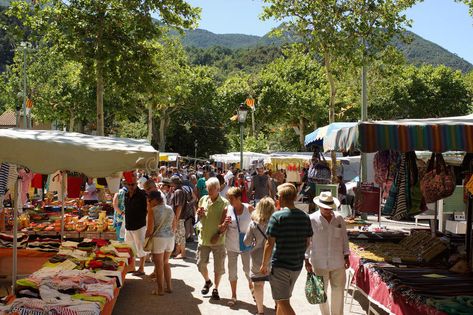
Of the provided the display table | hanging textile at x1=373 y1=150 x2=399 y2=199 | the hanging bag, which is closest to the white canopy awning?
the display table

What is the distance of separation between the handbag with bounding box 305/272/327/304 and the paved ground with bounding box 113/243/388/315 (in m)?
1.34

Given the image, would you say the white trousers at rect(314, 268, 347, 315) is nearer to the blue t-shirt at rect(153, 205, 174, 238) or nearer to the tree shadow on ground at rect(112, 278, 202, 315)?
the tree shadow on ground at rect(112, 278, 202, 315)

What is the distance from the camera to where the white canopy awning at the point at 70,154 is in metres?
5.46

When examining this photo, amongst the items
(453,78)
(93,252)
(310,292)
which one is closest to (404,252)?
(310,292)

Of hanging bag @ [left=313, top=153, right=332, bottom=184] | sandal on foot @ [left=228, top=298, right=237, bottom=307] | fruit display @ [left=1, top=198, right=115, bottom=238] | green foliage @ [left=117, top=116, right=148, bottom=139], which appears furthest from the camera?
green foliage @ [left=117, top=116, right=148, bottom=139]

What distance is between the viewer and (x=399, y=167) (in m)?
8.41

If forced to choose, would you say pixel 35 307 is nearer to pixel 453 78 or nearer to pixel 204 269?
pixel 204 269

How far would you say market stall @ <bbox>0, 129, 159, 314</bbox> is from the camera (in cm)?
547

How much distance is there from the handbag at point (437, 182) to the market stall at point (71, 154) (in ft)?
12.6

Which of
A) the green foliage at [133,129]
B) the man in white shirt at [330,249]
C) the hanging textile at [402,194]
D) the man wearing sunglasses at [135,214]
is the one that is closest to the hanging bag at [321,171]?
the hanging textile at [402,194]

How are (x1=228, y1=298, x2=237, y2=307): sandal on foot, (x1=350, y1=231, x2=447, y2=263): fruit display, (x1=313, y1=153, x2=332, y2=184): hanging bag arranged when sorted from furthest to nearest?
(x1=313, y1=153, x2=332, y2=184): hanging bag, (x1=228, y1=298, x2=237, y2=307): sandal on foot, (x1=350, y1=231, x2=447, y2=263): fruit display

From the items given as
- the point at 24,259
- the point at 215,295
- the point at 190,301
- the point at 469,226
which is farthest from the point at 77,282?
the point at 469,226

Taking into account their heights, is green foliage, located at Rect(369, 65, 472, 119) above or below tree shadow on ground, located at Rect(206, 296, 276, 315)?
above

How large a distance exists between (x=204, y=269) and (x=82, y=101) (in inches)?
1418
